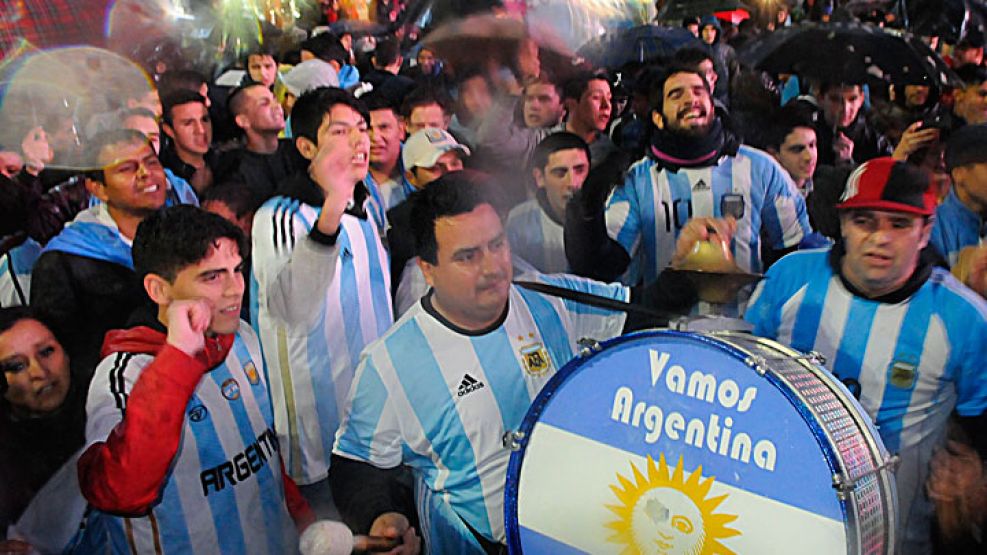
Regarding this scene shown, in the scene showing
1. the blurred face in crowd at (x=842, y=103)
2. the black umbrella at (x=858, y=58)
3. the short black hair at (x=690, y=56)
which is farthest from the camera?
the black umbrella at (x=858, y=58)

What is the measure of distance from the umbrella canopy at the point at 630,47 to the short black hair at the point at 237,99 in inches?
32.1

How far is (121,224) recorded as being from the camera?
174cm

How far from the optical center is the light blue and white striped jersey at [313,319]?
184 centimetres

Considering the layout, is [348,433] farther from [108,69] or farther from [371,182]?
[108,69]

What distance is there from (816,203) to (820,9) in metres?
2.65

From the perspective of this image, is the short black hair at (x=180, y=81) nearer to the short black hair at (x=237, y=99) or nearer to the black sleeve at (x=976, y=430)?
the short black hair at (x=237, y=99)

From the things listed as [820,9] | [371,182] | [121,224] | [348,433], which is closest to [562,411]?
[348,433]

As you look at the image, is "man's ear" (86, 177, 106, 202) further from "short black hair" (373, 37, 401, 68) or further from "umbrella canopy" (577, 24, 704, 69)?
"umbrella canopy" (577, 24, 704, 69)

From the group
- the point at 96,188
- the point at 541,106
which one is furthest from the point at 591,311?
the point at 96,188

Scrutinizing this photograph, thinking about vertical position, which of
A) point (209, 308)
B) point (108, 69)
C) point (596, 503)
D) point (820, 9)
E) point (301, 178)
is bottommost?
point (596, 503)

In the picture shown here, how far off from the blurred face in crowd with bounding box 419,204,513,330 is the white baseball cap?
186 millimetres

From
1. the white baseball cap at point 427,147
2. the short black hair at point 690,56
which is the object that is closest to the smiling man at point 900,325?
the short black hair at point 690,56

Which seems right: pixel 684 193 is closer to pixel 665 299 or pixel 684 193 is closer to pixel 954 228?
pixel 665 299

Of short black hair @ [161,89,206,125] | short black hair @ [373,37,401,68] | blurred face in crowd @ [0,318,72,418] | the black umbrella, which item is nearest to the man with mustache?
short black hair @ [373,37,401,68]
